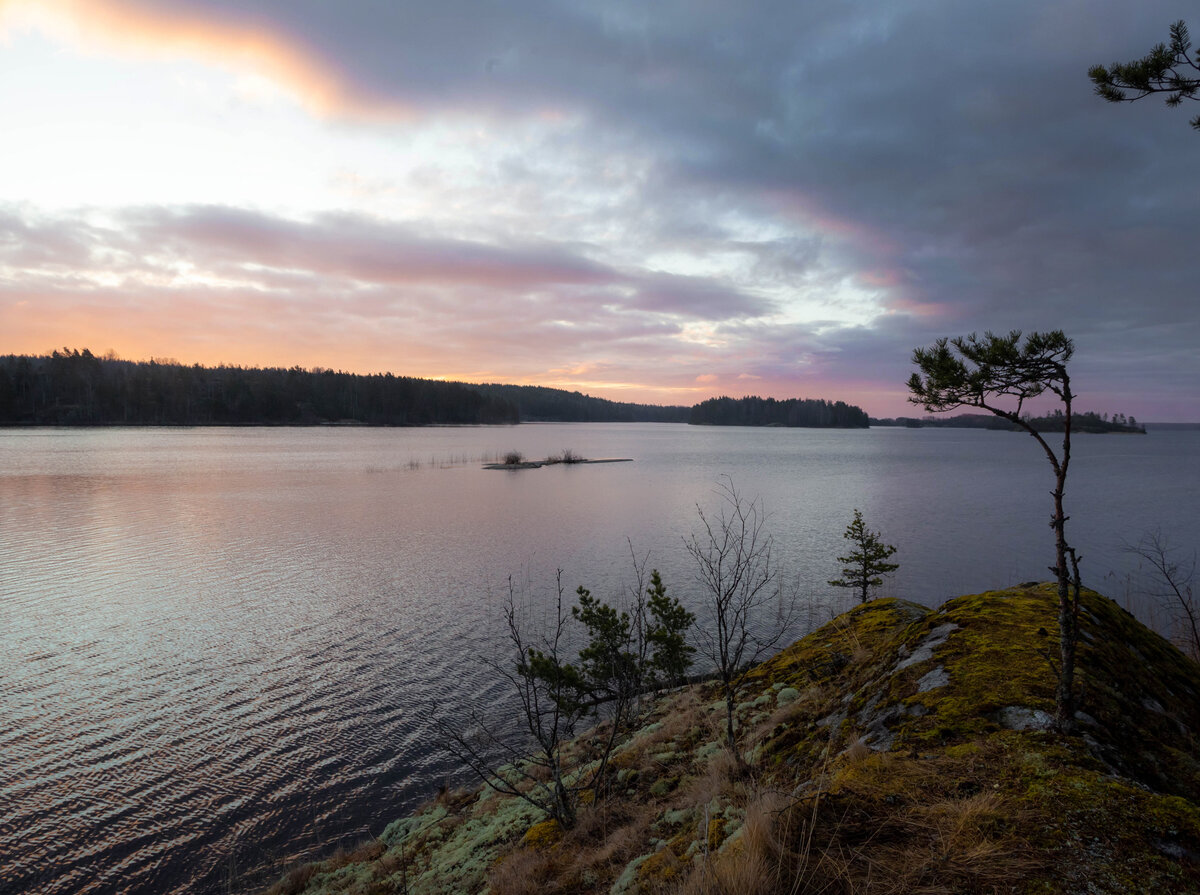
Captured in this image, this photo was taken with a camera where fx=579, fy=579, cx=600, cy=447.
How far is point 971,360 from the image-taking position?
455 cm

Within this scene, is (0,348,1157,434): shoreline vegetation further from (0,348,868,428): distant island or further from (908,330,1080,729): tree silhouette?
(908,330,1080,729): tree silhouette

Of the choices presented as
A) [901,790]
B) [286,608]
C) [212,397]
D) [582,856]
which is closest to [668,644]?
[582,856]

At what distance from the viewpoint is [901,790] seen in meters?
3.41

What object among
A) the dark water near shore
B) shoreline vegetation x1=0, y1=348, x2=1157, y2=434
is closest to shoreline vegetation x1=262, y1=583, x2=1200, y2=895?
the dark water near shore

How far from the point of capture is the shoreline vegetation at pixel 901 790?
9.10 feet

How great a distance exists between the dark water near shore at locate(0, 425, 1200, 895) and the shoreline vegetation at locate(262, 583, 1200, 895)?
8.60ft

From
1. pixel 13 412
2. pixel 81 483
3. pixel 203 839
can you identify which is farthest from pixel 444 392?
pixel 203 839

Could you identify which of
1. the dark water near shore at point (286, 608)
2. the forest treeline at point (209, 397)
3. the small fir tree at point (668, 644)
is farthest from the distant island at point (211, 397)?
the small fir tree at point (668, 644)

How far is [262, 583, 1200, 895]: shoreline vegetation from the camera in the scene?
2.77 m

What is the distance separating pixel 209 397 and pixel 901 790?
183m

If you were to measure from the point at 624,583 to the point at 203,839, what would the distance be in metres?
13.7

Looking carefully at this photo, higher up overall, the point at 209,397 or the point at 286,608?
the point at 209,397

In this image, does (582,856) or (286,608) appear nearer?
(582,856)

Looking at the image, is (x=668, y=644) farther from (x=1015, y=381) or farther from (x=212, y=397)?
(x=212, y=397)
